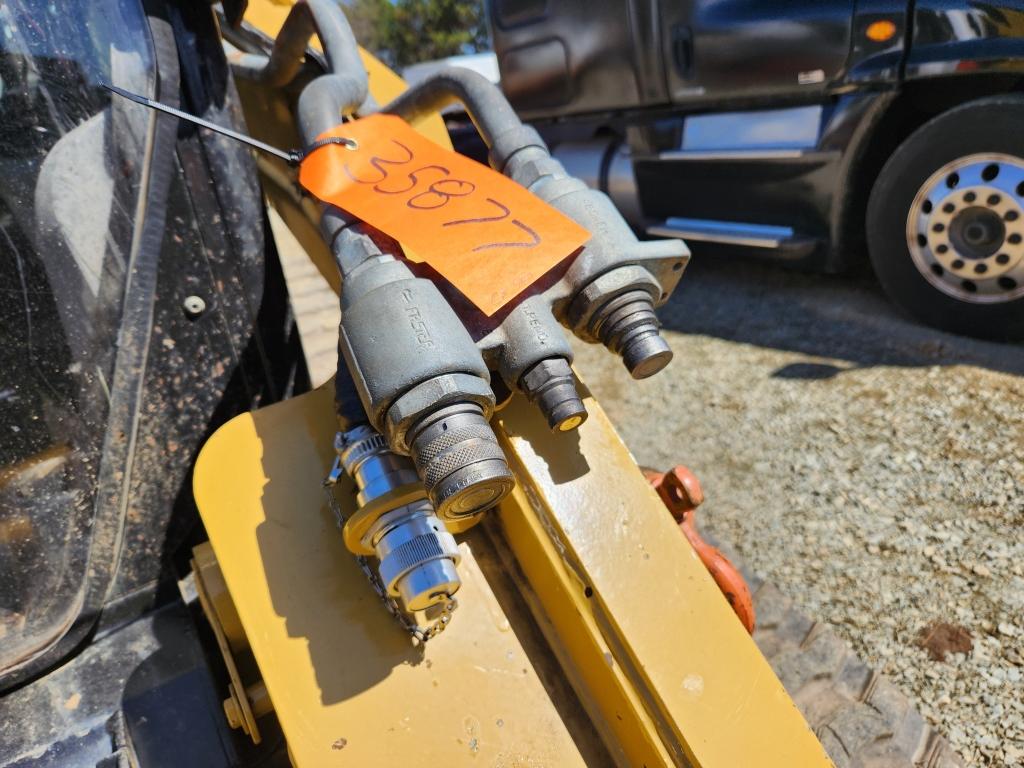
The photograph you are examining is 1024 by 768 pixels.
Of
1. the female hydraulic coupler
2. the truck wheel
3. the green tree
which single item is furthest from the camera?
the green tree

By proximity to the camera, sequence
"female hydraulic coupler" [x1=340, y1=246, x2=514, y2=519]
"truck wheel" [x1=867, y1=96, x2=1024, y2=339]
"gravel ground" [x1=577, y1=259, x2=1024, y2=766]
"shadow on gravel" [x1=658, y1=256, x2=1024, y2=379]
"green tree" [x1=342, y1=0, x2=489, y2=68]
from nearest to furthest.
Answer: "female hydraulic coupler" [x1=340, y1=246, x2=514, y2=519]
"gravel ground" [x1=577, y1=259, x2=1024, y2=766]
"truck wheel" [x1=867, y1=96, x2=1024, y2=339]
"shadow on gravel" [x1=658, y1=256, x2=1024, y2=379]
"green tree" [x1=342, y1=0, x2=489, y2=68]

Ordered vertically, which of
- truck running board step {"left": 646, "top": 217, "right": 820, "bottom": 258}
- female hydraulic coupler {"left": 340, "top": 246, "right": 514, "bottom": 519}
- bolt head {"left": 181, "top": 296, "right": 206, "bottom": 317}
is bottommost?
female hydraulic coupler {"left": 340, "top": 246, "right": 514, "bottom": 519}

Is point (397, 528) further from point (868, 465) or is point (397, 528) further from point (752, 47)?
point (752, 47)

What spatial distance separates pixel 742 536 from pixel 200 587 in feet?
4.38

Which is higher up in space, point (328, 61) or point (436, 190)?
point (328, 61)

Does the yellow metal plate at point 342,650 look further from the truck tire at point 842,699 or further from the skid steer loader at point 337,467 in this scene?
the truck tire at point 842,699

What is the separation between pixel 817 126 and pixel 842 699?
2040mm

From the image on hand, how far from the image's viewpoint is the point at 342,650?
888mm

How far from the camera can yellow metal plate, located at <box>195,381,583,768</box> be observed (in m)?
0.84

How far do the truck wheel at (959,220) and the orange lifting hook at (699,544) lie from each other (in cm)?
170

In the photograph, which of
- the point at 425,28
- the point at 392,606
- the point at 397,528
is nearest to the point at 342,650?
the point at 392,606

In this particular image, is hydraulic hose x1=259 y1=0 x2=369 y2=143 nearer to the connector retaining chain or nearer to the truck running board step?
the connector retaining chain

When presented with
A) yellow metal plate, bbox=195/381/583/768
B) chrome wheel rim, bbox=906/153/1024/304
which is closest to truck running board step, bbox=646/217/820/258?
chrome wheel rim, bbox=906/153/1024/304

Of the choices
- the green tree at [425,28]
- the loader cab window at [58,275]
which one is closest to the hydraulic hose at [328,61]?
the loader cab window at [58,275]
